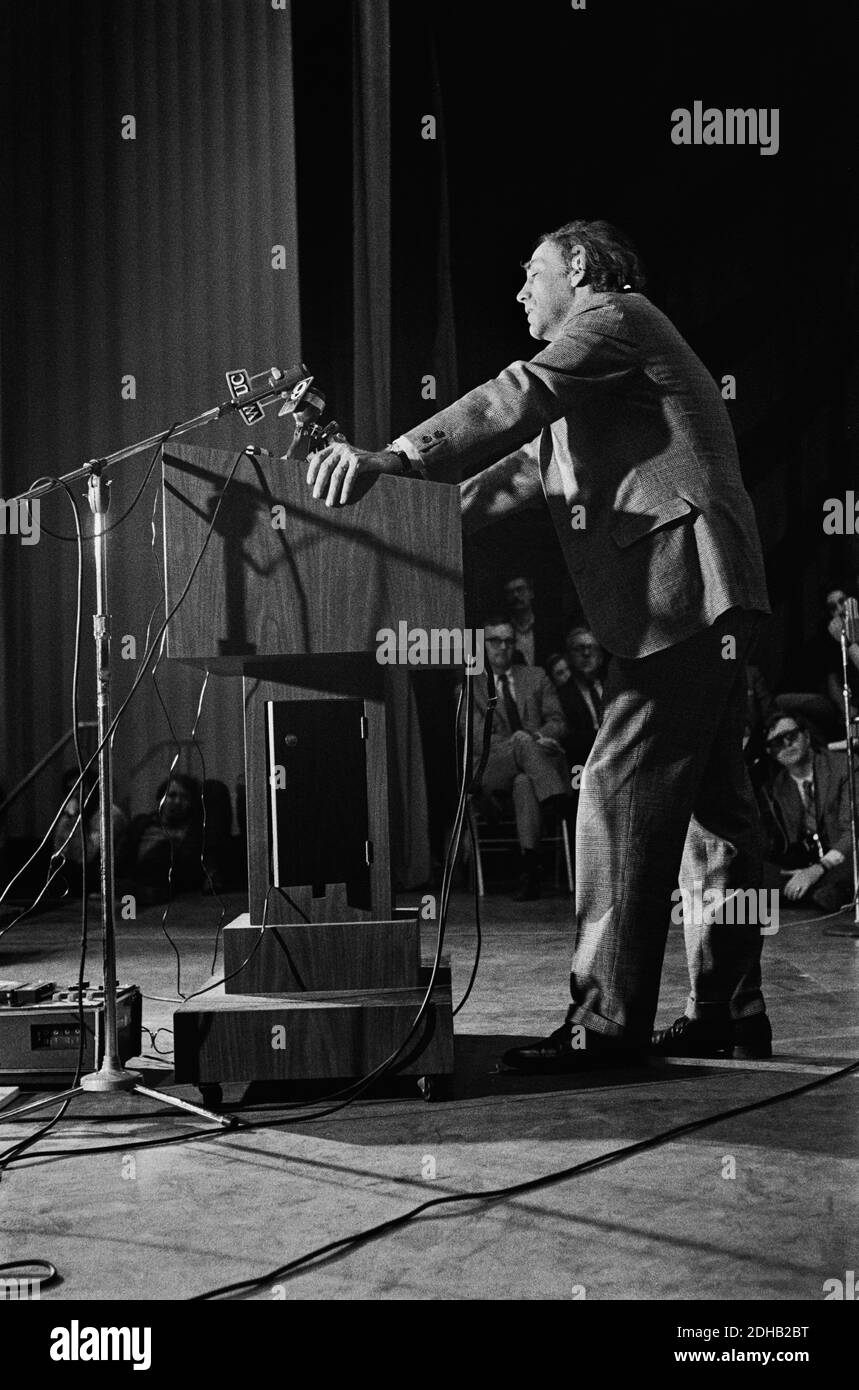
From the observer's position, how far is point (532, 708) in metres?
6.23

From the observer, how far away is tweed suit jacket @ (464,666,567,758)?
6156mm

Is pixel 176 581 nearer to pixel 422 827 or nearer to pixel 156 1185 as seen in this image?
pixel 156 1185

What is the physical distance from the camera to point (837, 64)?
757 cm

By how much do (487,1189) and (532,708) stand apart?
4504 mm

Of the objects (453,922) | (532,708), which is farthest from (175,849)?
(532,708)

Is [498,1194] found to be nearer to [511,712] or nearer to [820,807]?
[820,807]

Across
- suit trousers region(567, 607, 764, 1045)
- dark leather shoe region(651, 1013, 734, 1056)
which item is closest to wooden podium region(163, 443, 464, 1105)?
suit trousers region(567, 607, 764, 1045)

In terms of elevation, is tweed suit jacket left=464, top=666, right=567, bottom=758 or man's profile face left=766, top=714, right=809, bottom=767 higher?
tweed suit jacket left=464, top=666, right=567, bottom=758

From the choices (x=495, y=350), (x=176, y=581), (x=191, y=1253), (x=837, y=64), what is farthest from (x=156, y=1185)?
(x=837, y=64)

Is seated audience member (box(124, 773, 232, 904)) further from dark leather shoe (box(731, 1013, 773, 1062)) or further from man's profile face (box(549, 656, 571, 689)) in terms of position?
dark leather shoe (box(731, 1013, 773, 1062))

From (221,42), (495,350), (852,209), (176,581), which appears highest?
(221,42)

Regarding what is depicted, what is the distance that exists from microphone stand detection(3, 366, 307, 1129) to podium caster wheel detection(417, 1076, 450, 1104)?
1.26ft

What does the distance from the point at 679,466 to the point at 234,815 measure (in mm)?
4472

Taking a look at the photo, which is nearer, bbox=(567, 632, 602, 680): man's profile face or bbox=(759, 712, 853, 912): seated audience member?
bbox=(759, 712, 853, 912): seated audience member
